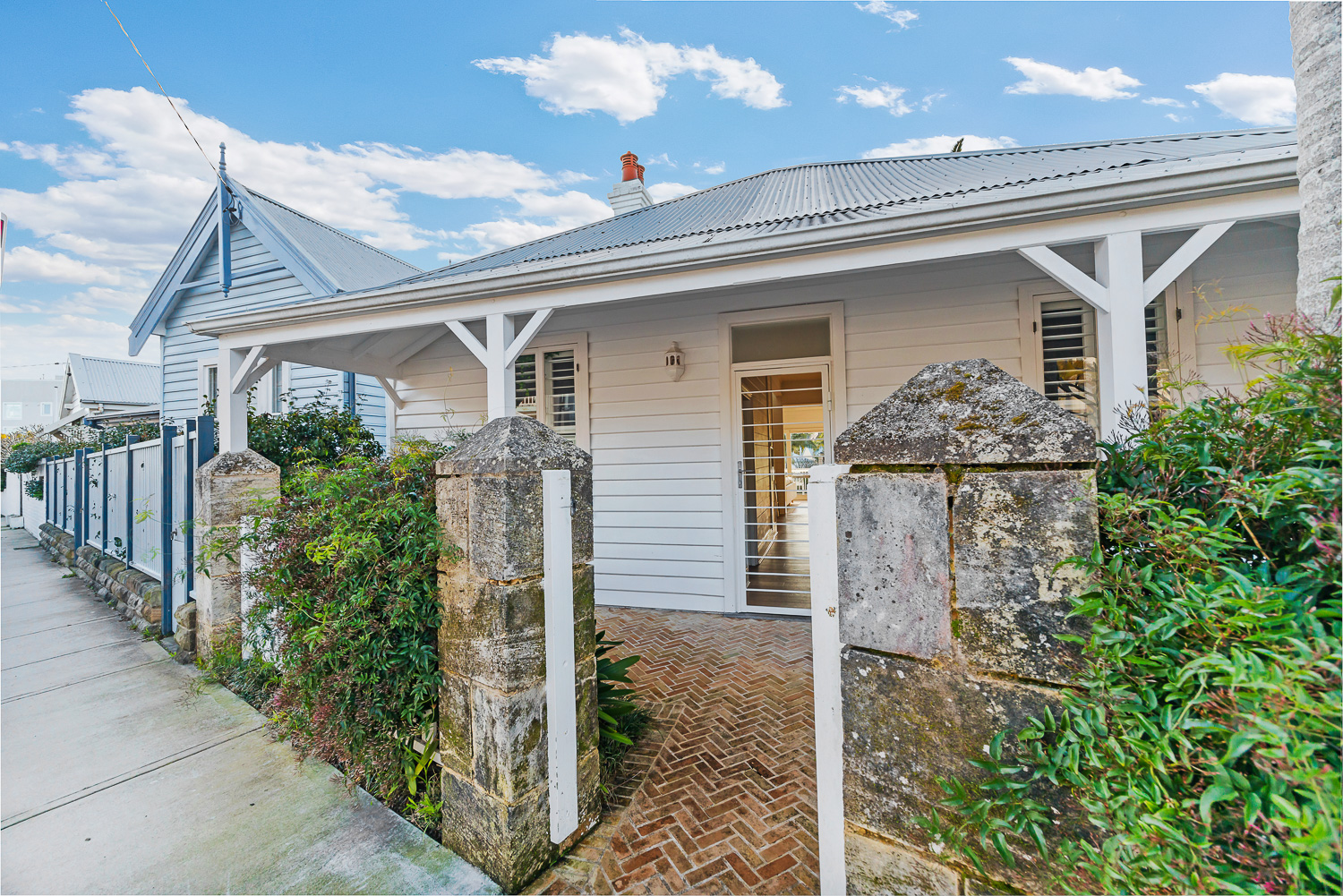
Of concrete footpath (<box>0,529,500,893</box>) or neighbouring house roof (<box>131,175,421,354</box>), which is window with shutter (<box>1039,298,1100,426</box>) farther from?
neighbouring house roof (<box>131,175,421,354</box>)

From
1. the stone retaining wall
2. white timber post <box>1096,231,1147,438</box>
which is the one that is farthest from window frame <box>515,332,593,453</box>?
white timber post <box>1096,231,1147,438</box>

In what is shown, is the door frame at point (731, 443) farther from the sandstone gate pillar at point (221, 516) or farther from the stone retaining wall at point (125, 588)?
the stone retaining wall at point (125, 588)

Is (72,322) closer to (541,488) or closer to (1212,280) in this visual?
(541,488)

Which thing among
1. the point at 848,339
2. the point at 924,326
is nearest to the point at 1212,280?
the point at 924,326

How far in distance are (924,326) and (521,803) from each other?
14.1 feet

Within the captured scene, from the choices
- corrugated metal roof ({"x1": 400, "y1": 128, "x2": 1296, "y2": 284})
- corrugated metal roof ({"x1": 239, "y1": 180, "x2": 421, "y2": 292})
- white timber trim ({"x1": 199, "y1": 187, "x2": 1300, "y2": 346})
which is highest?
corrugated metal roof ({"x1": 239, "y1": 180, "x2": 421, "y2": 292})

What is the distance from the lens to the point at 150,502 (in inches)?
183

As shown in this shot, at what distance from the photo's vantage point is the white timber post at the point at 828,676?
3.83 feet

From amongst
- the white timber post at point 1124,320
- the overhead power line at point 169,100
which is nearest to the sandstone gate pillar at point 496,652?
the white timber post at point 1124,320

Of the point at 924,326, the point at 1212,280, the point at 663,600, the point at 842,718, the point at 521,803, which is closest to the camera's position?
the point at 842,718

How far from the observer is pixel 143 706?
10.0ft

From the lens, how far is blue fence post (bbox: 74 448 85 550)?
22.9 feet

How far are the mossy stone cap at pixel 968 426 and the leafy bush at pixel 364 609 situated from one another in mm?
1562

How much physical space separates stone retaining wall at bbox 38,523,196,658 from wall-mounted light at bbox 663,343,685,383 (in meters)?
4.24
